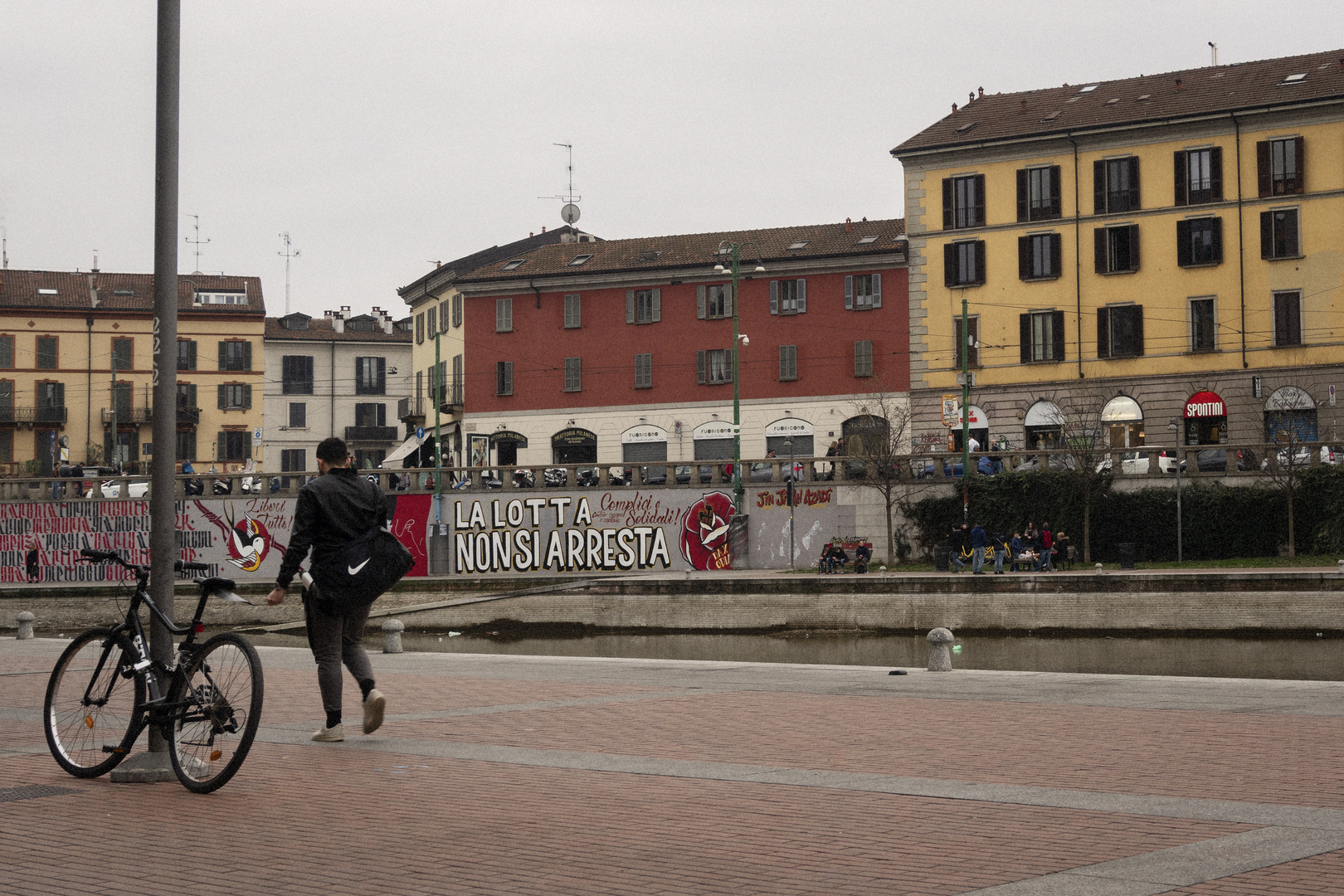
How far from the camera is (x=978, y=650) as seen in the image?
32.9m

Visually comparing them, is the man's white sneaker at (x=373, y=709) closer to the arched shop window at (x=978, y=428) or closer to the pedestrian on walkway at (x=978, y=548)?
the pedestrian on walkway at (x=978, y=548)

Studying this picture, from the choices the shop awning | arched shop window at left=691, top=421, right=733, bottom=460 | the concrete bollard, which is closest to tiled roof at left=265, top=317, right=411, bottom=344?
the shop awning

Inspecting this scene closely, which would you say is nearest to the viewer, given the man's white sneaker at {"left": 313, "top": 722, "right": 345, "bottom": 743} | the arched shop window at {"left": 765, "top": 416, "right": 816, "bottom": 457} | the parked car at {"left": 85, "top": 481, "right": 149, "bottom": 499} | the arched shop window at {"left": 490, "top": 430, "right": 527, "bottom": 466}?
the man's white sneaker at {"left": 313, "top": 722, "right": 345, "bottom": 743}

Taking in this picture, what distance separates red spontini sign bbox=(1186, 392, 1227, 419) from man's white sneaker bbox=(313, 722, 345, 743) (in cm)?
4850

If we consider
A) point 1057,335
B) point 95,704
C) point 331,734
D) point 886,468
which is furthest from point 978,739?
point 1057,335

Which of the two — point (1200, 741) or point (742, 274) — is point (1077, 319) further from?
point (1200, 741)

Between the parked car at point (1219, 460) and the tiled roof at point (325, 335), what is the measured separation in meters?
53.7

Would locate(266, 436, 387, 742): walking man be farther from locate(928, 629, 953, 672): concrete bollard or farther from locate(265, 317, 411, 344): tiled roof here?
locate(265, 317, 411, 344): tiled roof

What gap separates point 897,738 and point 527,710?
10.5ft

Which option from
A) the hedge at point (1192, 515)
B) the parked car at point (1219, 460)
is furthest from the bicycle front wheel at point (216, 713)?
the parked car at point (1219, 460)

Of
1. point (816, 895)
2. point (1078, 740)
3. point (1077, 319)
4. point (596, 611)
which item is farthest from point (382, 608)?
point (816, 895)

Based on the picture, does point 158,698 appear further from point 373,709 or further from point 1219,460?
point 1219,460

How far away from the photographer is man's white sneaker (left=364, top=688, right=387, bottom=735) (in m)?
9.45

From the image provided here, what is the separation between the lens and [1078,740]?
962 cm
